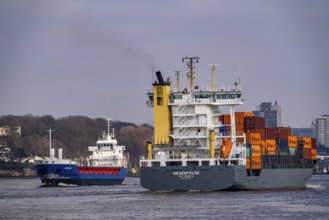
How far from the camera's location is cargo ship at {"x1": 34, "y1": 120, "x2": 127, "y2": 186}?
404 feet

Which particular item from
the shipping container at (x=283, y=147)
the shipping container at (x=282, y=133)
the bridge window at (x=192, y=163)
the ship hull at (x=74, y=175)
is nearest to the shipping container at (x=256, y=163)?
the bridge window at (x=192, y=163)

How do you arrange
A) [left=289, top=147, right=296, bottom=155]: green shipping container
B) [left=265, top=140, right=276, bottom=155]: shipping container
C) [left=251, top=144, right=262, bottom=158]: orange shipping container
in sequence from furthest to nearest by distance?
[left=289, top=147, right=296, bottom=155]: green shipping container < [left=265, top=140, right=276, bottom=155]: shipping container < [left=251, top=144, right=262, bottom=158]: orange shipping container

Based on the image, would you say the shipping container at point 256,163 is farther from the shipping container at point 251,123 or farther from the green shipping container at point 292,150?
the green shipping container at point 292,150

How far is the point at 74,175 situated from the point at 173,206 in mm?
52370

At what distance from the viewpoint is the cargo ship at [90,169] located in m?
123

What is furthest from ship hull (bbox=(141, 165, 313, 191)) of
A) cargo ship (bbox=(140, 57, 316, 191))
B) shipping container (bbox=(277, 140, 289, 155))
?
shipping container (bbox=(277, 140, 289, 155))

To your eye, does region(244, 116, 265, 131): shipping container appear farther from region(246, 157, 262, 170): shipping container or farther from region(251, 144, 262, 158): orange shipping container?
region(246, 157, 262, 170): shipping container

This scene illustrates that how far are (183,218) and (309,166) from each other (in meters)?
47.8

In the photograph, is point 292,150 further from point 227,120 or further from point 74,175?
point 74,175

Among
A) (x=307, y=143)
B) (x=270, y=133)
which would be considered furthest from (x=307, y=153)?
(x=270, y=133)

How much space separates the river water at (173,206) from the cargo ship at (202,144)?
1.52m

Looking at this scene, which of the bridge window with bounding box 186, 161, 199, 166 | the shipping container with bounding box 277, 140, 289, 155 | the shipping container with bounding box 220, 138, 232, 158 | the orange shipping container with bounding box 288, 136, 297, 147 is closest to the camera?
the shipping container with bounding box 220, 138, 232, 158

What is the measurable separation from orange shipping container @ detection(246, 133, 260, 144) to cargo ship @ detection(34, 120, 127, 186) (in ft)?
111

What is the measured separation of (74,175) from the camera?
125m
